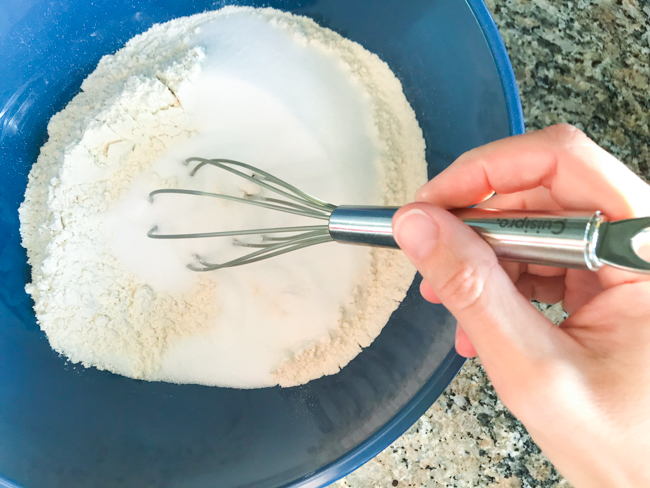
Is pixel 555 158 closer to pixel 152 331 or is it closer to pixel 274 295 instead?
pixel 274 295

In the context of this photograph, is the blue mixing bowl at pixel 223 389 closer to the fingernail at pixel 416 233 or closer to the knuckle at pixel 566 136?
the knuckle at pixel 566 136

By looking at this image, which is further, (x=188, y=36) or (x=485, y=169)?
(x=188, y=36)

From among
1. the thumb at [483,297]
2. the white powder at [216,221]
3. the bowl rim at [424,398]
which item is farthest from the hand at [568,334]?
the white powder at [216,221]

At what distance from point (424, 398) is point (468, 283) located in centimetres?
26

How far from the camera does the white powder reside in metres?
0.70

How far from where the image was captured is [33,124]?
0.79 meters

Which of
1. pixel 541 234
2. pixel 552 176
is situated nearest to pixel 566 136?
pixel 552 176

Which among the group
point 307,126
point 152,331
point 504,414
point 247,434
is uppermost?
point 307,126

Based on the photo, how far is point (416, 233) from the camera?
1.39ft

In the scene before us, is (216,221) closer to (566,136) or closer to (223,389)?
(223,389)

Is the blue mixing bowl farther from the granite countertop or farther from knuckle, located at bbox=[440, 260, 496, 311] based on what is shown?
knuckle, located at bbox=[440, 260, 496, 311]

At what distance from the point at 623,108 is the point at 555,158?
365 millimetres

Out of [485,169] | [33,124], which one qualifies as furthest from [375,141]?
[33,124]

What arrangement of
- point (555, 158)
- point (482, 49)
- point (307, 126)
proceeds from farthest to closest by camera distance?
point (307, 126)
point (482, 49)
point (555, 158)
